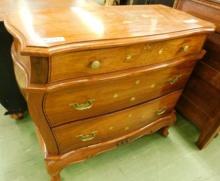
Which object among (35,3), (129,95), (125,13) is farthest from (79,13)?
(129,95)

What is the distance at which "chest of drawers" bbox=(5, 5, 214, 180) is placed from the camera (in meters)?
0.72

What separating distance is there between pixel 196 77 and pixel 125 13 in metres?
0.80

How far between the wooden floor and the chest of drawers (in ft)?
0.69

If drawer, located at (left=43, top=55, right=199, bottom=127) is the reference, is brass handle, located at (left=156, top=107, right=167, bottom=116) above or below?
below

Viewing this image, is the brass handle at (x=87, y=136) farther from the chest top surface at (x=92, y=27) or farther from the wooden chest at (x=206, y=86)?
the wooden chest at (x=206, y=86)

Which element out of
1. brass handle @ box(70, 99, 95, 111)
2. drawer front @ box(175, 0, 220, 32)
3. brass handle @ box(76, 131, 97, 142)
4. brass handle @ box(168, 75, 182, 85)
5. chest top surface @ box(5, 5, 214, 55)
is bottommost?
brass handle @ box(76, 131, 97, 142)

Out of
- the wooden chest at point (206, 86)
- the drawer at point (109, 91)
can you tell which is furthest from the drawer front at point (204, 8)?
the drawer at point (109, 91)

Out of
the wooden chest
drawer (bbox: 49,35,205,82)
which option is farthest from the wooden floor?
drawer (bbox: 49,35,205,82)

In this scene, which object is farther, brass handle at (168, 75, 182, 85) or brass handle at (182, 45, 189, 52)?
brass handle at (168, 75, 182, 85)

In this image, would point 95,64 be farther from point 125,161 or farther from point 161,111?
point 125,161

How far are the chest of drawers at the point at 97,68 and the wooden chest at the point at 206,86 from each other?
24cm

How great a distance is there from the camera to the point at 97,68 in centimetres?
81

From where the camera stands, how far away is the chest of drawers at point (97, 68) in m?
0.72

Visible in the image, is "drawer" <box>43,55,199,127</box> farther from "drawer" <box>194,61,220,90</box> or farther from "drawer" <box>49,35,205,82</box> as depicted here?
"drawer" <box>194,61,220,90</box>
